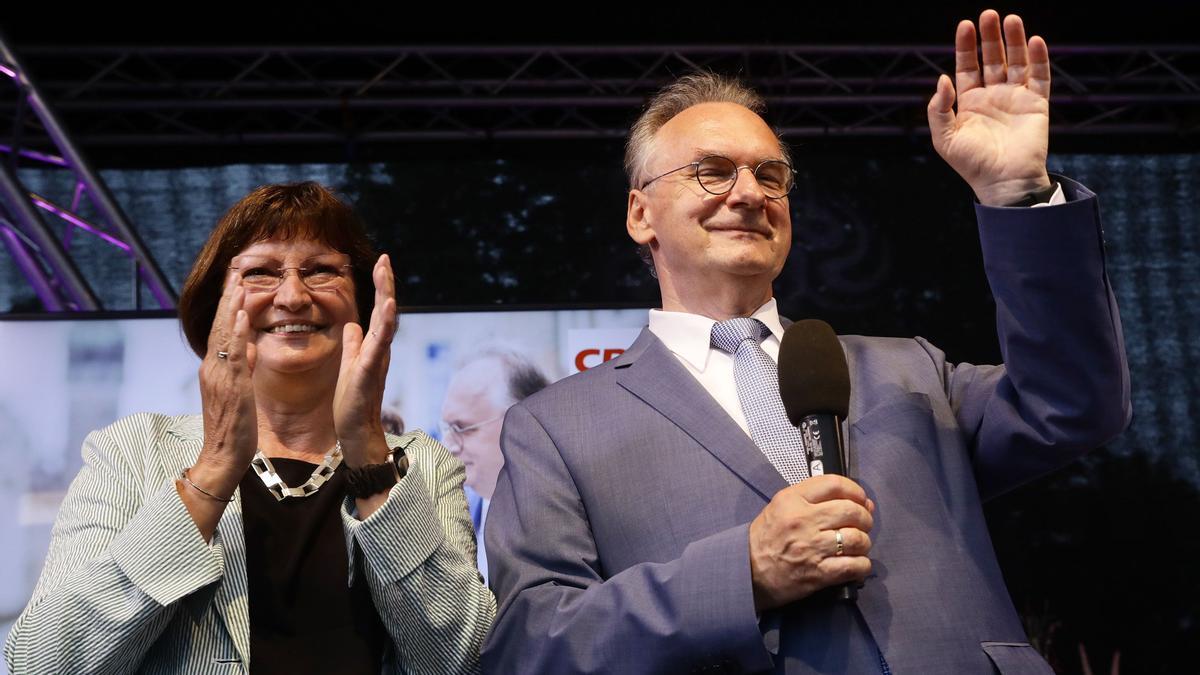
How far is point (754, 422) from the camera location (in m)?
1.92

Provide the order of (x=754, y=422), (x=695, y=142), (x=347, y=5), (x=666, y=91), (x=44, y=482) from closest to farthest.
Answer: (x=754, y=422) < (x=695, y=142) < (x=666, y=91) < (x=44, y=482) < (x=347, y=5)

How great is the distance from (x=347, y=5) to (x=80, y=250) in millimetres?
1707

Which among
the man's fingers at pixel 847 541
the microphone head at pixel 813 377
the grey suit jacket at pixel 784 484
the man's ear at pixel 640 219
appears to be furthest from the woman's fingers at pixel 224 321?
the man's fingers at pixel 847 541

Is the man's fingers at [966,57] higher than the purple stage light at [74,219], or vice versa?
the purple stage light at [74,219]

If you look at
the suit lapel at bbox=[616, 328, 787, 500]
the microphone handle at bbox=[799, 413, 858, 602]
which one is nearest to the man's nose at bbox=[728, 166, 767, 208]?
the suit lapel at bbox=[616, 328, 787, 500]

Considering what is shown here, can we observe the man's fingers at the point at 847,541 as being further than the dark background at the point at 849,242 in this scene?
No

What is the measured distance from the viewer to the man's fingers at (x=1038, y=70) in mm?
1854

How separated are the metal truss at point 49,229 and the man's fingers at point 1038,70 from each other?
12.6 ft

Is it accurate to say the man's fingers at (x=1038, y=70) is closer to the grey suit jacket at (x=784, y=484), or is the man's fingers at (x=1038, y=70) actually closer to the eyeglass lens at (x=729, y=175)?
the grey suit jacket at (x=784, y=484)

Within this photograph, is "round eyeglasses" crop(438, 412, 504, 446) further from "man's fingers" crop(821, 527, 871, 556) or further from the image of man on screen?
"man's fingers" crop(821, 527, 871, 556)

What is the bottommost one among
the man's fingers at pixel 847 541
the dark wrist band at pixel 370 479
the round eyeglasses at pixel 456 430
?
the man's fingers at pixel 847 541

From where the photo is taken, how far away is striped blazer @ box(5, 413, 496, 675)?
1.72m

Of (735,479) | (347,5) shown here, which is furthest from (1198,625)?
(347,5)

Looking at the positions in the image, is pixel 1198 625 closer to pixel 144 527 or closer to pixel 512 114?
pixel 512 114
